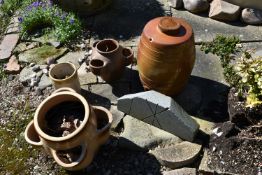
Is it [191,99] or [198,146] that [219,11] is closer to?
[191,99]

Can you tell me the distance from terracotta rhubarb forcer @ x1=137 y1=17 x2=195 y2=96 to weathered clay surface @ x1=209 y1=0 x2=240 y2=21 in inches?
60.2

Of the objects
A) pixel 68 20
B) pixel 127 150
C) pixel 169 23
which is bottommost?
pixel 127 150

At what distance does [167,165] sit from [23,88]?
82.9 inches

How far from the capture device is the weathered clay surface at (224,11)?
18.6 ft

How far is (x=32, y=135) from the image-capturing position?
160 inches

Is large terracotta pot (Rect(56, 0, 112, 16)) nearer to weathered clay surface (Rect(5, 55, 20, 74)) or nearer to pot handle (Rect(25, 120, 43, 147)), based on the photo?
weathered clay surface (Rect(5, 55, 20, 74))

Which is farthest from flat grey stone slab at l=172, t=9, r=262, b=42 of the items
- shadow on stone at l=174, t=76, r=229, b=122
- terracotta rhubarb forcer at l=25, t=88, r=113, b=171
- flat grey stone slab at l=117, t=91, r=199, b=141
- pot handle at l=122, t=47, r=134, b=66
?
terracotta rhubarb forcer at l=25, t=88, r=113, b=171

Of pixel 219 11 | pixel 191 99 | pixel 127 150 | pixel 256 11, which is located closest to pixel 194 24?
pixel 219 11

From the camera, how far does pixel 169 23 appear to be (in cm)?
423

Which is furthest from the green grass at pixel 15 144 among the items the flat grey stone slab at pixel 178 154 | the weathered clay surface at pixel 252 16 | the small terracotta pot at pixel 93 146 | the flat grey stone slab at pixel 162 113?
the weathered clay surface at pixel 252 16

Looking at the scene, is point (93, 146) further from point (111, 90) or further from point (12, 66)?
point (12, 66)

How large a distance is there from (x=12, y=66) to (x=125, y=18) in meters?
1.70

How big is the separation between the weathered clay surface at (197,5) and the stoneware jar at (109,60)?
1.42 meters

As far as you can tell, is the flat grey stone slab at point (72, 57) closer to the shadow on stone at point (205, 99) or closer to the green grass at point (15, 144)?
the green grass at point (15, 144)
